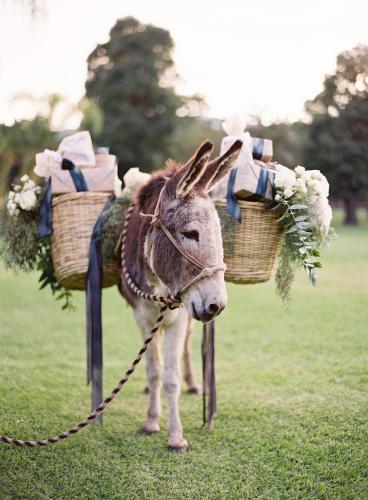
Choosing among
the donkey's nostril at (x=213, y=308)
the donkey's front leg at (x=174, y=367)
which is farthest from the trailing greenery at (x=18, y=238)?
the donkey's nostril at (x=213, y=308)

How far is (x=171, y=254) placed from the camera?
10.7 feet

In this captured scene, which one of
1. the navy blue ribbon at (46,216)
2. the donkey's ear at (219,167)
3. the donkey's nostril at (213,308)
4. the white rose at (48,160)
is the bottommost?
the donkey's nostril at (213,308)

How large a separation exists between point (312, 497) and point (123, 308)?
7420mm

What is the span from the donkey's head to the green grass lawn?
128 cm

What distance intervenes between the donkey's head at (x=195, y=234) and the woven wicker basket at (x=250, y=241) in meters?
0.51

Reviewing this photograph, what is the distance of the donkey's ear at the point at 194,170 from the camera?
2.97 m

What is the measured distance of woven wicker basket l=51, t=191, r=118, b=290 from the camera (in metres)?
4.41

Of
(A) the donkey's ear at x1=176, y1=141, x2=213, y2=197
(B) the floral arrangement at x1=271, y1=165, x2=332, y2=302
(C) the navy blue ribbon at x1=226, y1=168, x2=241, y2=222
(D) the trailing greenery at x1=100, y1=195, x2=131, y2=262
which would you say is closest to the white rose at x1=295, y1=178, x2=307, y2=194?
(B) the floral arrangement at x1=271, y1=165, x2=332, y2=302

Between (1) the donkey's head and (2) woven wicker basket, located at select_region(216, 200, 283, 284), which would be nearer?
(1) the donkey's head

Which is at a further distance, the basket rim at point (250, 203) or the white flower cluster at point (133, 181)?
the white flower cluster at point (133, 181)

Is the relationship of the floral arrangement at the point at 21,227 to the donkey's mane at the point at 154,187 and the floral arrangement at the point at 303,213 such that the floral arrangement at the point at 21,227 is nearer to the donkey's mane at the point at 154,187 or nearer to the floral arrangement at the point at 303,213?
the donkey's mane at the point at 154,187

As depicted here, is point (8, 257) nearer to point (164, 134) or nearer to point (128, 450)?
point (128, 450)

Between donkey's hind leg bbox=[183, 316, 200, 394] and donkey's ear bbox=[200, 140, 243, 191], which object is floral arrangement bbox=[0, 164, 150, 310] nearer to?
donkey's ear bbox=[200, 140, 243, 191]

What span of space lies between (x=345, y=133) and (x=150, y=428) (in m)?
35.9
